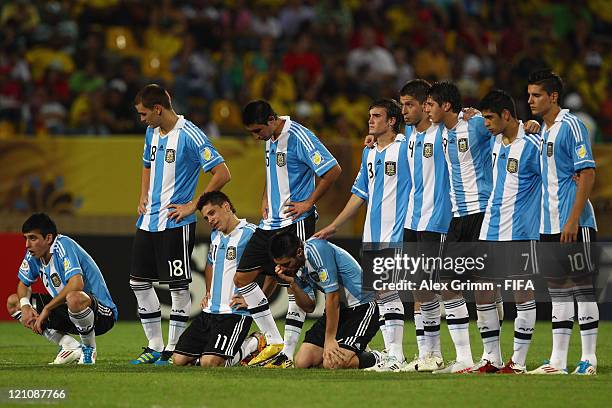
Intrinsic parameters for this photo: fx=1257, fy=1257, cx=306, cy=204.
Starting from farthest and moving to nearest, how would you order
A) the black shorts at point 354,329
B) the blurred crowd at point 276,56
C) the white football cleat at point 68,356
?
1. the blurred crowd at point 276,56
2. the white football cleat at point 68,356
3. the black shorts at point 354,329

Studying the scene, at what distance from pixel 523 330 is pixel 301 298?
1.79 metres

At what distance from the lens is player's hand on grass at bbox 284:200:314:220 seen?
34.2 ft

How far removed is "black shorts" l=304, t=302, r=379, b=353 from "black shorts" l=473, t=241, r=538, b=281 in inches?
42.3

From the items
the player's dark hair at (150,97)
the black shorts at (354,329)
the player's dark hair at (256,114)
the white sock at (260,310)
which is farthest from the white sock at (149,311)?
the player's dark hair at (256,114)

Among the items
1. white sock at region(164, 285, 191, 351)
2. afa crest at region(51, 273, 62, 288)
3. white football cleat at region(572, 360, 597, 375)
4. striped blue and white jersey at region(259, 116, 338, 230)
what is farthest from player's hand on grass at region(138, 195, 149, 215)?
white football cleat at region(572, 360, 597, 375)

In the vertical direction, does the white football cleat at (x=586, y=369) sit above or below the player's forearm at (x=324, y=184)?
below

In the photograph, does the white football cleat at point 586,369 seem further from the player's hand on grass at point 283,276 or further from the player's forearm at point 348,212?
the player's hand on grass at point 283,276

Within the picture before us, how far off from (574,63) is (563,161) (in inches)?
454

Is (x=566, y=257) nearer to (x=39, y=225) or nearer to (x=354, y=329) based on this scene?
(x=354, y=329)

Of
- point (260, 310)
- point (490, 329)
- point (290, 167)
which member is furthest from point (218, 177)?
point (490, 329)

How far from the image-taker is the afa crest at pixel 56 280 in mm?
10344

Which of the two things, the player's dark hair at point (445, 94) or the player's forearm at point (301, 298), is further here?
the player's forearm at point (301, 298)

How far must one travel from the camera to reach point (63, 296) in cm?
1006

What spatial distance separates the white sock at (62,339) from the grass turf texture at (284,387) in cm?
22
